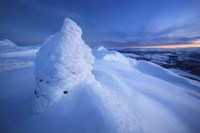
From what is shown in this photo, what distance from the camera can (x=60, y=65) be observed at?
210 inches

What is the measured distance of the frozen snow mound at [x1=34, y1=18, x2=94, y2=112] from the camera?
523cm

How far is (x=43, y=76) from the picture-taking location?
531 cm

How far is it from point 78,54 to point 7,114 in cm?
407

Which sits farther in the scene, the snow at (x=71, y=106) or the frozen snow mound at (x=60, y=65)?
the frozen snow mound at (x=60, y=65)

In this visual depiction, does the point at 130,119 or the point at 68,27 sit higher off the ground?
the point at 68,27

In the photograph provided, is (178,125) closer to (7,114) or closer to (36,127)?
(36,127)

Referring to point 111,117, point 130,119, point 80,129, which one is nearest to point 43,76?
point 80,129

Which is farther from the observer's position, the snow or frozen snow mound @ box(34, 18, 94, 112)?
frozen snow mound @ box(34, 18, 94, 112)

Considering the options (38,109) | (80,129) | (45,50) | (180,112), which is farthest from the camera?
(180,112)

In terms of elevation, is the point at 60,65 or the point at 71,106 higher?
the point at 60,65

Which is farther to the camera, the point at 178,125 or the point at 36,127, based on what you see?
the point at 178,125

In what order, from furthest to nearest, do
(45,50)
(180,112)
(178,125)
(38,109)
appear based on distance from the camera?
(180,112) < (178,125) < (45,50) < (38,109)

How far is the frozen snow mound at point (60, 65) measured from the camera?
523 cm

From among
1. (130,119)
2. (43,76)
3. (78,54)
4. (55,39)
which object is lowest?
(130,119)
